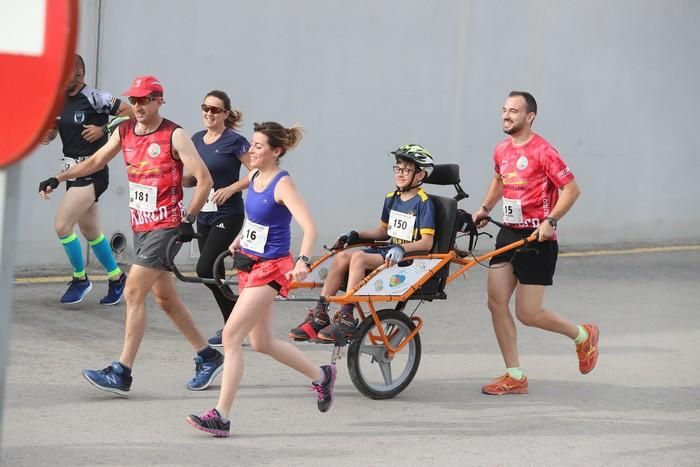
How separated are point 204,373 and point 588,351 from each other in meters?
2.58

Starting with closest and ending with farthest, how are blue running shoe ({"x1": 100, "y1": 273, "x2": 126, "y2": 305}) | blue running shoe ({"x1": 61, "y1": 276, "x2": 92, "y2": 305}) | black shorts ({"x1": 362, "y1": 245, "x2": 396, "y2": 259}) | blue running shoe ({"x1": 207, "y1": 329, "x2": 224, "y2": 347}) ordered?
1. black shorts ({"x1": 362, "y1": 245, "x2": 396, "y2": 259})
2. blue running shoe ({"x1": 207, "y1": 329, "x2": 224, "y2": 347})
3. blue running shoe ({"x1": 61, "y1": 276, "x2": 92, "y2": 305})
4. blue running shoe ({"x1": 100, "y1": 273, "x2": 126, "y2": 305})

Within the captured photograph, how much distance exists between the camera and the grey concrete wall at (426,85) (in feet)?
40.0

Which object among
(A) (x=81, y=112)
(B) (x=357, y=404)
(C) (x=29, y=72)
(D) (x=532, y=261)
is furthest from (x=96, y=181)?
(C) (x=29, y=72)

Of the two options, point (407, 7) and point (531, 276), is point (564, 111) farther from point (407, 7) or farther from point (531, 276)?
point (531, 276)

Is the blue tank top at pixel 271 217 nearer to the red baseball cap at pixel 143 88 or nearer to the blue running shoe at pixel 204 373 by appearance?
the red baseball cap at pixel 143 88

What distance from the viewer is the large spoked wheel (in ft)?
26.4

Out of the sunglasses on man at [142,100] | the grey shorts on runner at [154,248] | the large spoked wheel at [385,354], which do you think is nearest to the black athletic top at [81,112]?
the sunglasses on man at [142,100]

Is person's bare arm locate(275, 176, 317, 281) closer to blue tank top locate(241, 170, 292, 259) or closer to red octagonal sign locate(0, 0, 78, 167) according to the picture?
blue tank top locate(241, 170, 292, 259)

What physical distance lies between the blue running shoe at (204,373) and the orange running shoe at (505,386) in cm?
174

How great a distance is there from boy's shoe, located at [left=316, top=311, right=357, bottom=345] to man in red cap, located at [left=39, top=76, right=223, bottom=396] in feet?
2.63

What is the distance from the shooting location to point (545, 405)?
27.4 ft

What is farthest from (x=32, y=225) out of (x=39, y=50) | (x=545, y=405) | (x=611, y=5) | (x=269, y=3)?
(x=39, y=50)

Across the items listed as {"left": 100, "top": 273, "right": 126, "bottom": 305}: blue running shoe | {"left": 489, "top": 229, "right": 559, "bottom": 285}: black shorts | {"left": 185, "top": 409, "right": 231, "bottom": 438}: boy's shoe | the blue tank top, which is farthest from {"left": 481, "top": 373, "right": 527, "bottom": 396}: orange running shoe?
{"left": 100, "top": 273, "right": 126, "bottom": 305}: blue running shoe

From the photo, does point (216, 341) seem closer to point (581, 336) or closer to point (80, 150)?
point (80, 150)
